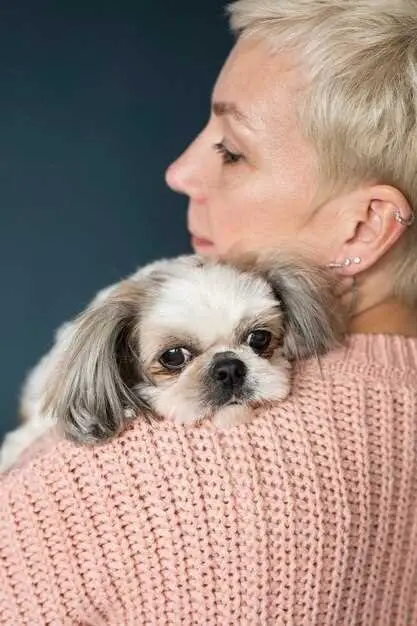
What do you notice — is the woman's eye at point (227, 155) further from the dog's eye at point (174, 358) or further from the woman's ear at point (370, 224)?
the dog's eye at point (174, 358)

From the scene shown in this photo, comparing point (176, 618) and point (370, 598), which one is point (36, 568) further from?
point (370, 598)

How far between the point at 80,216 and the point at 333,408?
1080 millimetres

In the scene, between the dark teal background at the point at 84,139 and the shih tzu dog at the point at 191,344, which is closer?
the shih tzu dog at the point at 191,344

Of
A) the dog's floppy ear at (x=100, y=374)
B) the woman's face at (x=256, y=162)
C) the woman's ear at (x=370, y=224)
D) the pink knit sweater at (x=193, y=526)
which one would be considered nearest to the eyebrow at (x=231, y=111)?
the woman's face at (x=256, y=162)

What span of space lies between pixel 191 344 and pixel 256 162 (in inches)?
11.6

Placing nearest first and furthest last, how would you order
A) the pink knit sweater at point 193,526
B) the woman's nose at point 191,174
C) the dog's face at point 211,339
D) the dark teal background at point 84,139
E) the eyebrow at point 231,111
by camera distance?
the pink knit sweater at point 193,526 → the dog's face at point 211,339 → the eyebrow at point 231,111 → the woman's nose at point 191,174 → the dark teal background at point 84,139

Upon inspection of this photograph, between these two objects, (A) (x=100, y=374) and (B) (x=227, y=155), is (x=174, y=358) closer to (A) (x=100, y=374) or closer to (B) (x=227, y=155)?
Result: (A) (x=100, y=374)

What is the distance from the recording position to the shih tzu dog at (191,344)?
111 centimetres

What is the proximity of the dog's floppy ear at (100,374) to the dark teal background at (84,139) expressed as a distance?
80 centimetres

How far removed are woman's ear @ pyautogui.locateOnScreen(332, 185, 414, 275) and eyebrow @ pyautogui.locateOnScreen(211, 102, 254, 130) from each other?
180mm

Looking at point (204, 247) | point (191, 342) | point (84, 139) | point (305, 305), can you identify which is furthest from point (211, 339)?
point (84, 139)

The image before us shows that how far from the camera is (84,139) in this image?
198 cm

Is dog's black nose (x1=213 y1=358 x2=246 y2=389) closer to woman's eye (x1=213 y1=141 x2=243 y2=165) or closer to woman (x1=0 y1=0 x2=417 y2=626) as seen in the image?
woman (x1=0 y1=0 x2=417 y2=626)

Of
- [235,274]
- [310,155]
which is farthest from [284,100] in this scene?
[235,274]
